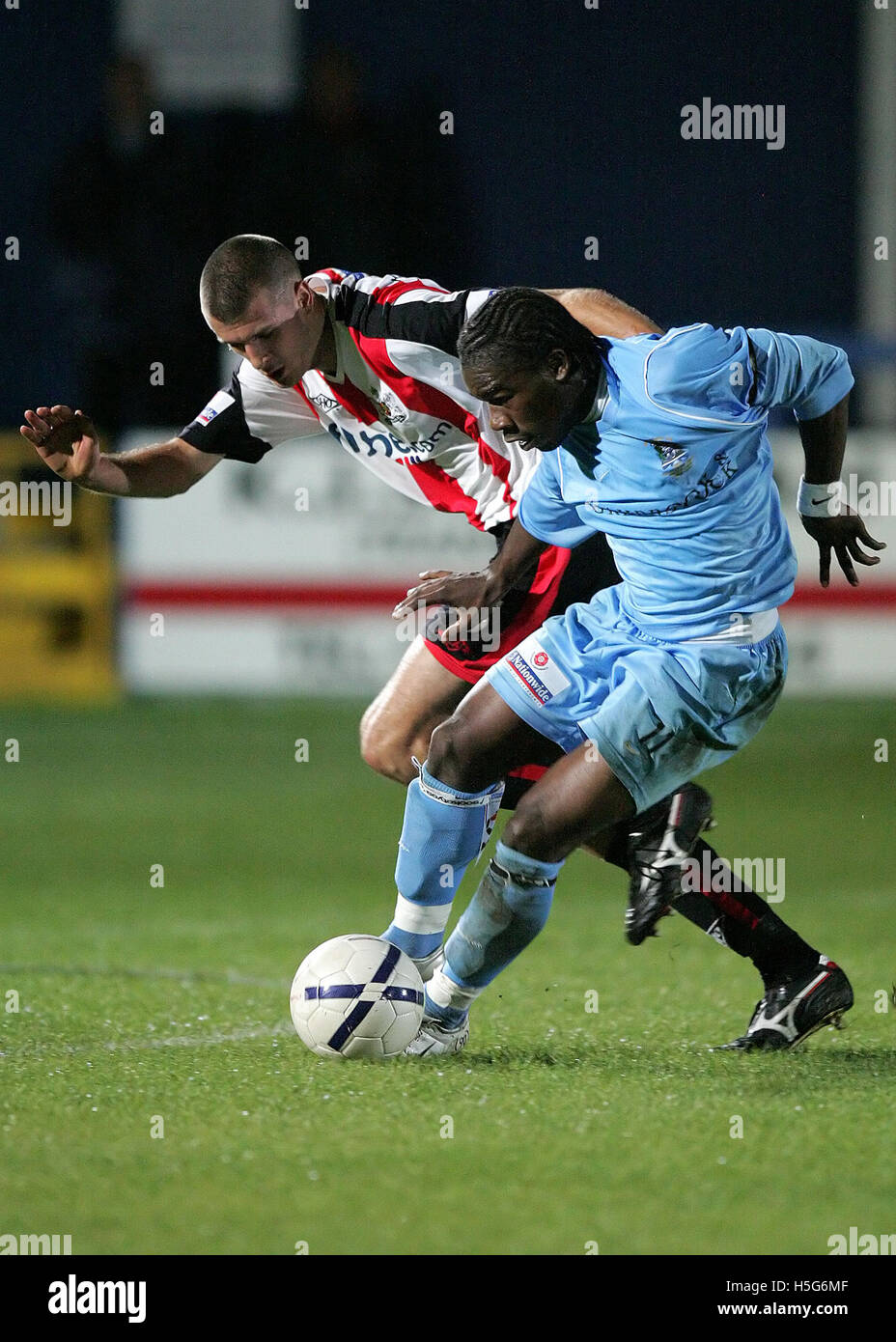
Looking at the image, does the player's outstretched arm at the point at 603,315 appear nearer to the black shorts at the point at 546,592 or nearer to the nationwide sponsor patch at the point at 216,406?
the black shorts at the point at 546,592

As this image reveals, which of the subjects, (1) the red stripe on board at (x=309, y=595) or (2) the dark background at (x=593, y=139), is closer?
(1) the red stripe on board at (x=309, y=595)

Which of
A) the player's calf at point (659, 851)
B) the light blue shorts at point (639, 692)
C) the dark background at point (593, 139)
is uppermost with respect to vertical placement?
the dark background at point (593, 139)

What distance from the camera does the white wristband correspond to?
451 centimetres

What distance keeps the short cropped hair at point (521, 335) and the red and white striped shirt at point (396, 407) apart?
0.55m

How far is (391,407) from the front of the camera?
496 cm

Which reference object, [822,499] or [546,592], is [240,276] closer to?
[546,592]

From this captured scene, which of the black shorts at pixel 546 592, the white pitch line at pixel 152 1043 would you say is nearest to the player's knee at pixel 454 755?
the black shorts at pixel 546 592

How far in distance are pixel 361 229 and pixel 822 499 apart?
771 cm

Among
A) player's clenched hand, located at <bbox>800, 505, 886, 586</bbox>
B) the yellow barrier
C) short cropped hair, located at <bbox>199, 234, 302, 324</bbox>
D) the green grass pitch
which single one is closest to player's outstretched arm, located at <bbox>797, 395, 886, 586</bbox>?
player's clenched hand, located at <bbox>800, 505, 886, 586</bbox>

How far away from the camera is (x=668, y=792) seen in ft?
14.0

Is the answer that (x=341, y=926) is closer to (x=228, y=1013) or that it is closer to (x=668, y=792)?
(x=228, y=1013)

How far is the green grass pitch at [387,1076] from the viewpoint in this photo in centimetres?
320

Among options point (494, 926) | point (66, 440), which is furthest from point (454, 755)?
point (66, 440)

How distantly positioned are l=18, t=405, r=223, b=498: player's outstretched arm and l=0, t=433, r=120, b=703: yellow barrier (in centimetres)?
636
